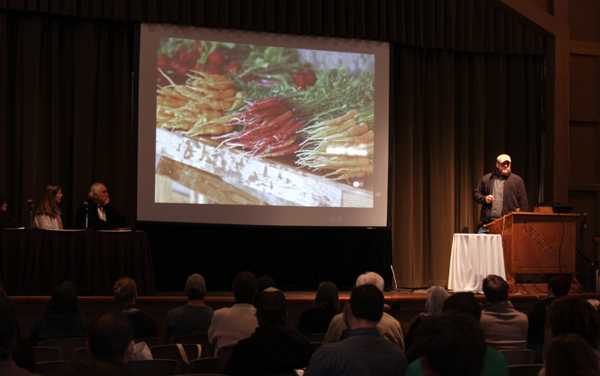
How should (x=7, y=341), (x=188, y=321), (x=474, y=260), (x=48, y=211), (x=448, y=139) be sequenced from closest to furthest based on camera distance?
(x=7, y=341)
(x=188, y=321)
(x=48, y=211)
(x=474, y=260)
(x=448, y=139)

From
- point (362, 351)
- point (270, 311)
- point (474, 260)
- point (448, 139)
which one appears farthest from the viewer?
point (448, 139)

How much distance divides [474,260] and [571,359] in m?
6.86

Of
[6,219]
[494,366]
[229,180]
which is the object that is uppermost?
[229,180]

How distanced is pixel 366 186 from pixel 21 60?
13.9 ft

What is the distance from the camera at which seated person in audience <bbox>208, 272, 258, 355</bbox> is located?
4621 mm

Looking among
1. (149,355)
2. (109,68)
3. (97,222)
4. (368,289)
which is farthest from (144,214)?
(368,289)

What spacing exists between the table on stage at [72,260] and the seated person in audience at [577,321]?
582 cm

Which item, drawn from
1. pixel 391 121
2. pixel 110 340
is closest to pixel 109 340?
pixel 110 340

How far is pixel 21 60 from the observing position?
9141 millimetres

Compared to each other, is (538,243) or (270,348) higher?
(538,243)

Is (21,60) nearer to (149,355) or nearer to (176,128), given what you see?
(176,128)

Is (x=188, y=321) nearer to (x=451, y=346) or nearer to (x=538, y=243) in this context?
(x=451, y=346)

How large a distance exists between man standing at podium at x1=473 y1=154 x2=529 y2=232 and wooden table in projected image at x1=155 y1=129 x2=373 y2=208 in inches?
64.7

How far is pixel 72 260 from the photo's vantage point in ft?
26.4
